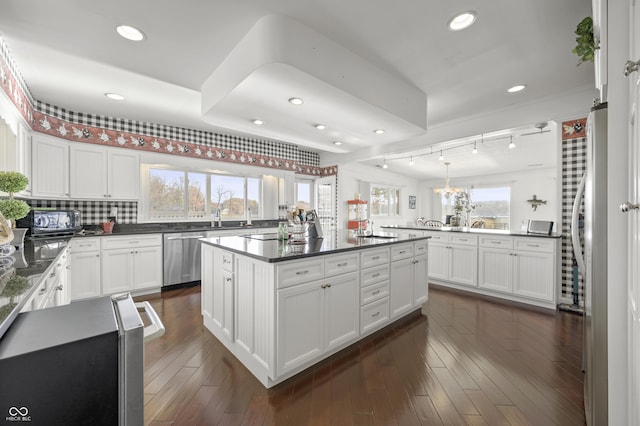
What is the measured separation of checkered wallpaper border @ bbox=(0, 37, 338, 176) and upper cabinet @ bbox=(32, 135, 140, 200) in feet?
0.58

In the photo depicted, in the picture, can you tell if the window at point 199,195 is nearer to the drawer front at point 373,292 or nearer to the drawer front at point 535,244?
the drawer front at point 373,292

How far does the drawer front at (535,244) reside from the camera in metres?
3.36

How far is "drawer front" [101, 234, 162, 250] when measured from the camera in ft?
11.7

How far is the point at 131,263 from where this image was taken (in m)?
3.73

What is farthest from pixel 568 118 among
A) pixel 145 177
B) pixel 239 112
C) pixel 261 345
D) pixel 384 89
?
pixel 145 177

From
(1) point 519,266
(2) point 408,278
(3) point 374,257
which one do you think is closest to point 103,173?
(3) point 374,257

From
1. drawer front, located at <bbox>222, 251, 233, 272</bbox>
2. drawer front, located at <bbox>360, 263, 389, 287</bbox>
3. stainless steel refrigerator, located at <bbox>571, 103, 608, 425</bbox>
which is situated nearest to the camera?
stainless steel refrigerator, located at <bbox>571, 103, 608, 425</bbox>

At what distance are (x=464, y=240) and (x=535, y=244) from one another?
0.84 meters

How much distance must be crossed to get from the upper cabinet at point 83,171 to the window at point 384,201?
551cm

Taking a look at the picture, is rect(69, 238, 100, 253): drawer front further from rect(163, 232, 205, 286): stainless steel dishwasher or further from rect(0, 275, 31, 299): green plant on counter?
rect(0, 275, 31, 299): green plant on counter

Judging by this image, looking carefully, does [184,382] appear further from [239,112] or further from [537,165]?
[537,165]

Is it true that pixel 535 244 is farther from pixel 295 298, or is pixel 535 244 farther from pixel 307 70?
pixel 307 70

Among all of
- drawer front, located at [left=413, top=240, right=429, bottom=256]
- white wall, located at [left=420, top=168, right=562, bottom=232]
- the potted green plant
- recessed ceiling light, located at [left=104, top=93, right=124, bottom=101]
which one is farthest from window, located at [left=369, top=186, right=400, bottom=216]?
the potted green plant

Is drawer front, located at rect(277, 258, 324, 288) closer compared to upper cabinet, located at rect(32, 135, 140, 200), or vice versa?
drawer front, located at rect(277, 258, 324, 288)
